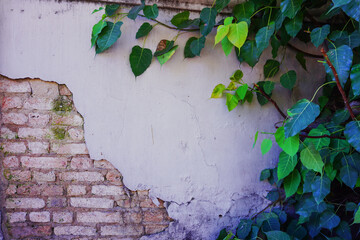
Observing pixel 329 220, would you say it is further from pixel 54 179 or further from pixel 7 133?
pixel 7 133

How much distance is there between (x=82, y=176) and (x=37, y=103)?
524 millimetres

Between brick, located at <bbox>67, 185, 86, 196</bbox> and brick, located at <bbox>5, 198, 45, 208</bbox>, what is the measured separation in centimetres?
17

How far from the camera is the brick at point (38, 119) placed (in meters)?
2.07

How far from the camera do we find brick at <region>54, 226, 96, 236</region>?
2.13 m

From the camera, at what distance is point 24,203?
2.09m

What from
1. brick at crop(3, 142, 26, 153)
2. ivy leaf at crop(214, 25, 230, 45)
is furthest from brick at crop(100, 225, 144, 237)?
ivy leaf at crop(214, 25, 230, 45)

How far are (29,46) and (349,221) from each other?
2230 mm

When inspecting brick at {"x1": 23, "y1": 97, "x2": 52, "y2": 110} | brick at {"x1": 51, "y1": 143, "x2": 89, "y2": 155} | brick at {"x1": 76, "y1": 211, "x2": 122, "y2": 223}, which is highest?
brick at {"x1": 23, "y1": 97, "x2": 52, "y2": 110}

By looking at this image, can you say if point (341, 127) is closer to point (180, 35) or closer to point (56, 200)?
point (180, 35)

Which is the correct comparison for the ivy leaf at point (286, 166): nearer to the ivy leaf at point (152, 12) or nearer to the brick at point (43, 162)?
→ the ivy leaf at point (152, 12)

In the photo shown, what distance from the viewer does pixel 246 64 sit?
2.23m

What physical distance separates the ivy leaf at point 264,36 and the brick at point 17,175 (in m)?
1.58

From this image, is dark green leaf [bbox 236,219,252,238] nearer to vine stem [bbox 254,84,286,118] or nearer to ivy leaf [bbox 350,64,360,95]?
vine stem [bbox 254,84,286,118]

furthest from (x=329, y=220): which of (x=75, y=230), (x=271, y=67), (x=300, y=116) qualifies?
(x=75, y=230)
